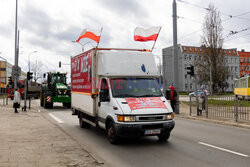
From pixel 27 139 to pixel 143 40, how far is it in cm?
544

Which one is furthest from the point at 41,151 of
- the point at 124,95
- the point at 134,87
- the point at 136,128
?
the point at 134,87

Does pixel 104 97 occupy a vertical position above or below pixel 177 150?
above

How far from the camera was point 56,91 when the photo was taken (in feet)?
73.6

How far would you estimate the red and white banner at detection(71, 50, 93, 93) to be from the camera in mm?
9383

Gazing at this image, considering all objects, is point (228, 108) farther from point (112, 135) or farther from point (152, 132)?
point (112, 135)

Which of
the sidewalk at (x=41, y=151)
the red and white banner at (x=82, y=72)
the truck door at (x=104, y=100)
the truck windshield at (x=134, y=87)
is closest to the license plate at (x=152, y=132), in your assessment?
the truck windshield at (x=134, y=87)

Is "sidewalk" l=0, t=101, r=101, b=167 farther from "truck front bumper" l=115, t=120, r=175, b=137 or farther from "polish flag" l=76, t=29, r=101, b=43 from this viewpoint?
"polish flag" l=76, t=29, r=101, b=43

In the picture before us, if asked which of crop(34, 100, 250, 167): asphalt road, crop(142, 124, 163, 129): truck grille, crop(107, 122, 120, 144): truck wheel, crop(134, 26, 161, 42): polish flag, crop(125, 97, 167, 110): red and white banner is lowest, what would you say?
crop(34, 100, 250, 167): asphalt road

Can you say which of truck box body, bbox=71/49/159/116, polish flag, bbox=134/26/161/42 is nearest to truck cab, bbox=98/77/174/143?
truck box body, bbox=71/49/159/116

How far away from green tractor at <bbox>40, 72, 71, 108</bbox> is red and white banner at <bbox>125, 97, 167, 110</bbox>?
15618 mm

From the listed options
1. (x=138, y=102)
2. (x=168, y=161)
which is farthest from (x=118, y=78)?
(x=168, y=161)

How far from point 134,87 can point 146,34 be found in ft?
10.1

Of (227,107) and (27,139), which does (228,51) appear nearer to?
(227,107)

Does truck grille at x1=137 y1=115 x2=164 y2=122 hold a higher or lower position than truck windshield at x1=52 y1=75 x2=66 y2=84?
lower
